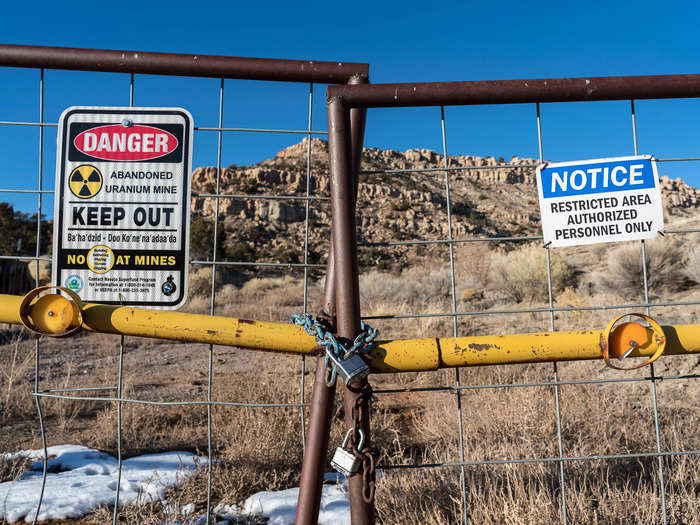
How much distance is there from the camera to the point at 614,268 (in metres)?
12.0

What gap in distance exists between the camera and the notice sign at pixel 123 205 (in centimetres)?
208

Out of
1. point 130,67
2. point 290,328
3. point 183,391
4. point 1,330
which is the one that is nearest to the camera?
point 290,328

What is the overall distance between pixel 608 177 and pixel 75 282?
2.18 metres

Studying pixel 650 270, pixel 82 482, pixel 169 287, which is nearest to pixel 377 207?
pixel 650 270

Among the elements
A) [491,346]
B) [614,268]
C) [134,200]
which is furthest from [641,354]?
[614,268]

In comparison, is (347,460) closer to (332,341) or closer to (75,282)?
(332,341)

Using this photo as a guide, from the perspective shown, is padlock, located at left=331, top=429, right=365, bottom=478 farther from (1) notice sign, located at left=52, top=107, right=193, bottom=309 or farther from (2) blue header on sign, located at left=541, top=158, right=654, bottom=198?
(2) blue header on sign, located at left=541, top=158, right=654, bottom=198

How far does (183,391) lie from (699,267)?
9.93m

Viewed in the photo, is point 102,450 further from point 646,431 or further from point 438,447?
point 646,431

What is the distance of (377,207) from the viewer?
4853 cm

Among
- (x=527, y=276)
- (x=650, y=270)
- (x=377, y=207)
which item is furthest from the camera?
(x=377, y=207)

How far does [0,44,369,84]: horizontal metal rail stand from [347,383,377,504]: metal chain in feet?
3.96

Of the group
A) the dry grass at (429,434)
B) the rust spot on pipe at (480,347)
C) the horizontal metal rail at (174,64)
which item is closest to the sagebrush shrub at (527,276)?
the dry grass at (429,434)

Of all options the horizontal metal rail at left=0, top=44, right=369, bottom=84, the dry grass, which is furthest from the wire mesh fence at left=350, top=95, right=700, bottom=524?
the horizontal metal rail at left=0, top=44, right=369, bottom=84
